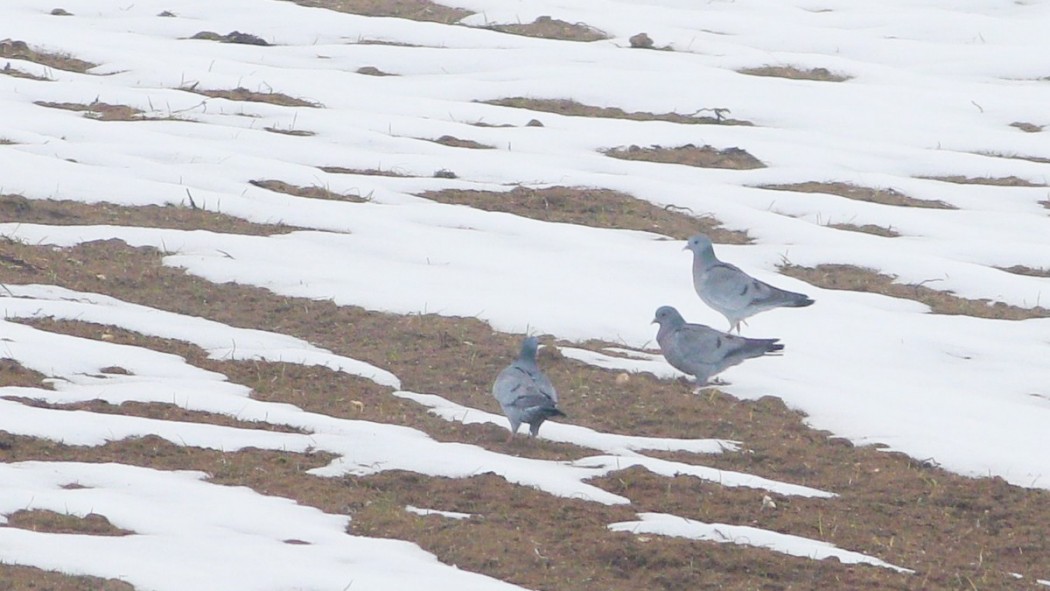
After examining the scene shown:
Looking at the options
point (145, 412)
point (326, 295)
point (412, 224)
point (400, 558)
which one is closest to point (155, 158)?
point (412, 224)

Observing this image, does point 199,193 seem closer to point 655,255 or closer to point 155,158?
point 155,158

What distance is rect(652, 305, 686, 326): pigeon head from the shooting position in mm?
9180

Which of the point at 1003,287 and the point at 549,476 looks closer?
the point at 549,476

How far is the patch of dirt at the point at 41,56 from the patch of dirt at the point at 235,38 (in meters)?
2.00

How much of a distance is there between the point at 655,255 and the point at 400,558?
18.5 feet

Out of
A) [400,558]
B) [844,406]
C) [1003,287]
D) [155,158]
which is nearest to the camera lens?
[400,558]

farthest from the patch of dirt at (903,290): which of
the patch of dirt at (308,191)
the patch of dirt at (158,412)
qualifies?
the patch of dirt at (158,412)

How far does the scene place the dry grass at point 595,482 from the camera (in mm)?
6219

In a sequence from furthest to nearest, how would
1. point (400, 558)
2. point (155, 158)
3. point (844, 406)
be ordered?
point (155, 158)
point (844, 406)
point (400, 558)

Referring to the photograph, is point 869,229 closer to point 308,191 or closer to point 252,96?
point 308,191

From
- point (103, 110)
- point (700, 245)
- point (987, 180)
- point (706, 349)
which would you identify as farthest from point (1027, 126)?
point (103, 110)

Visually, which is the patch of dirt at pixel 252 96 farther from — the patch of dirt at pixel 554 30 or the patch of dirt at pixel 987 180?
the patch of dirt at pixel 987 180

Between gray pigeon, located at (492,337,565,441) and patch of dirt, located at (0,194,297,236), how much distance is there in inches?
148

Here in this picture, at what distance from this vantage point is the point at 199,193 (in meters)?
11.8
